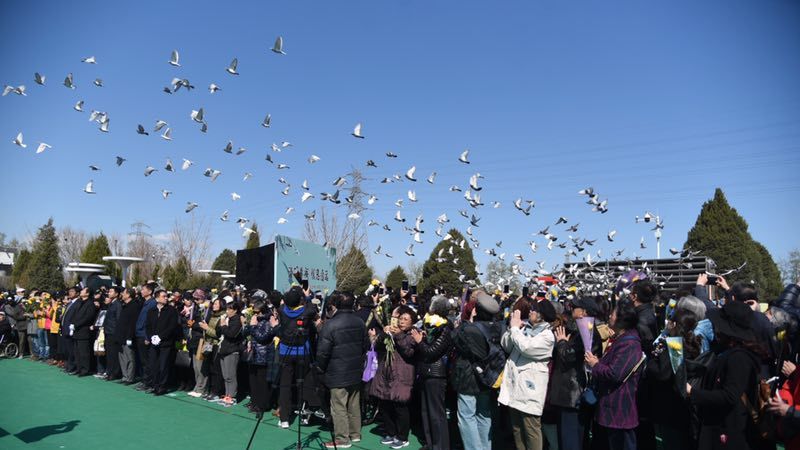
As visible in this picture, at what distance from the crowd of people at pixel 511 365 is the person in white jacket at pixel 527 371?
1 cm

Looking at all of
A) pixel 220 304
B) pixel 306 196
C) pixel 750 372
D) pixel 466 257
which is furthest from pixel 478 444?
pixel 466 257

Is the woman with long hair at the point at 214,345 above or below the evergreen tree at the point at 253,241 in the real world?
below

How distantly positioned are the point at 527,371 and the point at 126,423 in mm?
5969

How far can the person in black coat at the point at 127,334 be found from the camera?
10.4m

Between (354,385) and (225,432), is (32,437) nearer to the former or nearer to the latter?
(225,432)

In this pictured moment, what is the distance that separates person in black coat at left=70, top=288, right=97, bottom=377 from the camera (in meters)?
11.5

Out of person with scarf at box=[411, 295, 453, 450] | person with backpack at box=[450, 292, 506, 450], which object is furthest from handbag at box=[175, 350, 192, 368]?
person with backpack at box=[450, 292, 506, 450]

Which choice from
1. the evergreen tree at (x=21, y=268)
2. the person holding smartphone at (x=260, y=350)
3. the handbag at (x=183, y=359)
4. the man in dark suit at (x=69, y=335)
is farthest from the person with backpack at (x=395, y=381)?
the evergreen tree at (x=21, y=268)

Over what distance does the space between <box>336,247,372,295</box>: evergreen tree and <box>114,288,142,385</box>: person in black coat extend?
1972cm

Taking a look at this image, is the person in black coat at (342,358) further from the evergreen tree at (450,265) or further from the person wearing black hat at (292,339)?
the evergreen tree at (450,265)

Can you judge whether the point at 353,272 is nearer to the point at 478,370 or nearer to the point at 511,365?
the point at 478,370

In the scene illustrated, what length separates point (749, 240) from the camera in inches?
1146

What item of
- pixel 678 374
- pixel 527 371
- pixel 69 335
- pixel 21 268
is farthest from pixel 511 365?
pixel 21 268

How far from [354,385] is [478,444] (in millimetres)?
1803
